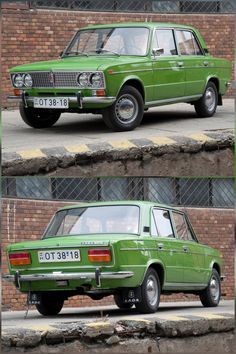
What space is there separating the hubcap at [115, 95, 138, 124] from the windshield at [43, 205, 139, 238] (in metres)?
1.49

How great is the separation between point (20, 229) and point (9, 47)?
4413mm

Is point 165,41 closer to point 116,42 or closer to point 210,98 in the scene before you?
point 116,42

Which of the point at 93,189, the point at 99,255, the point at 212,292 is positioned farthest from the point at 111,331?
the point at 93,189

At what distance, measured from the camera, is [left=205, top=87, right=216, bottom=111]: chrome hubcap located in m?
11.3

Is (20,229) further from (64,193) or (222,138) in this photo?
(222,138)

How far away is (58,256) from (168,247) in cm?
135

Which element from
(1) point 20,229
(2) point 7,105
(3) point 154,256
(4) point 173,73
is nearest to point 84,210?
(3) point 154,256

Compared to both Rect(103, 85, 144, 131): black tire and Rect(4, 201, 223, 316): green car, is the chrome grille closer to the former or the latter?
Rect(103, 85, 144, 131): black tire

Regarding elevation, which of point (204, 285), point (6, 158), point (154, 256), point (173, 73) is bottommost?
point (204, 285)

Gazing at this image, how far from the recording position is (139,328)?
7.30m

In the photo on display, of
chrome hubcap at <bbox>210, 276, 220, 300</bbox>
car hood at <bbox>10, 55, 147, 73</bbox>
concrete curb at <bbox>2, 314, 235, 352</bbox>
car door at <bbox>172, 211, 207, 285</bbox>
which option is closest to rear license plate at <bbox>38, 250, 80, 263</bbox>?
concrete curb at <bbox>2, 314, 235, 352</bbox>

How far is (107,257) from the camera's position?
757 cm

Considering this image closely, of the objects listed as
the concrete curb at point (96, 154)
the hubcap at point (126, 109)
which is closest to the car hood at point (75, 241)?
the concrete curb at point (96, 154)

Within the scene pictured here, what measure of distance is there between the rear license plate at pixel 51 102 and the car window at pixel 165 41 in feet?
5.69
